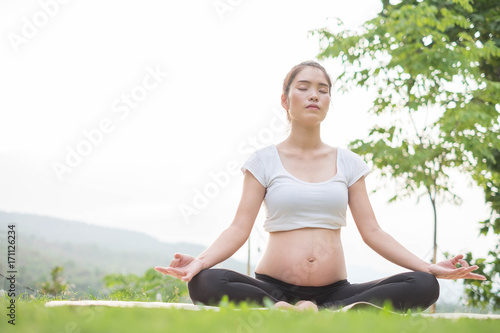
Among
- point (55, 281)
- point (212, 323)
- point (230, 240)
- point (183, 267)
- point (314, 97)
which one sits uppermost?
point (314, 97)

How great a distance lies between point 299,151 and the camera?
11.0ft

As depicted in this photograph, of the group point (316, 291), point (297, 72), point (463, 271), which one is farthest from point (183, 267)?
point (463, 271)

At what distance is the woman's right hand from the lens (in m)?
2.63

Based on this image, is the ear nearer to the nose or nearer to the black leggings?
the nose

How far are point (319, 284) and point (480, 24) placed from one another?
610cm

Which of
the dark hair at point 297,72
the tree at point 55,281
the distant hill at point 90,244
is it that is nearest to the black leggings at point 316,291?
the dark hair at point 297,72

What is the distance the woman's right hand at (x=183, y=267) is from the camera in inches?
104

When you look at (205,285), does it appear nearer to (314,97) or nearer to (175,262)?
(175,262)

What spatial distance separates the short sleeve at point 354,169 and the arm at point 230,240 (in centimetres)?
59

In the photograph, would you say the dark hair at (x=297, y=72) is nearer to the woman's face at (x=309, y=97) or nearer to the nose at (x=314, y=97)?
the woman's face at (x=309, y=97)

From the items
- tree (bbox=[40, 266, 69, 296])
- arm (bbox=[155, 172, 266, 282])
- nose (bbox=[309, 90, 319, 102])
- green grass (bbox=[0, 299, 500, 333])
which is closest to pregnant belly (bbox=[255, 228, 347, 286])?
arm (bbox=[155, 172, 266, 282])

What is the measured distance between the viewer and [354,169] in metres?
3.33

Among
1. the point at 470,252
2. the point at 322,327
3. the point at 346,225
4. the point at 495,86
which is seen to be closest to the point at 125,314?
the point at 322,327

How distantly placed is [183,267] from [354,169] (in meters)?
1.35
